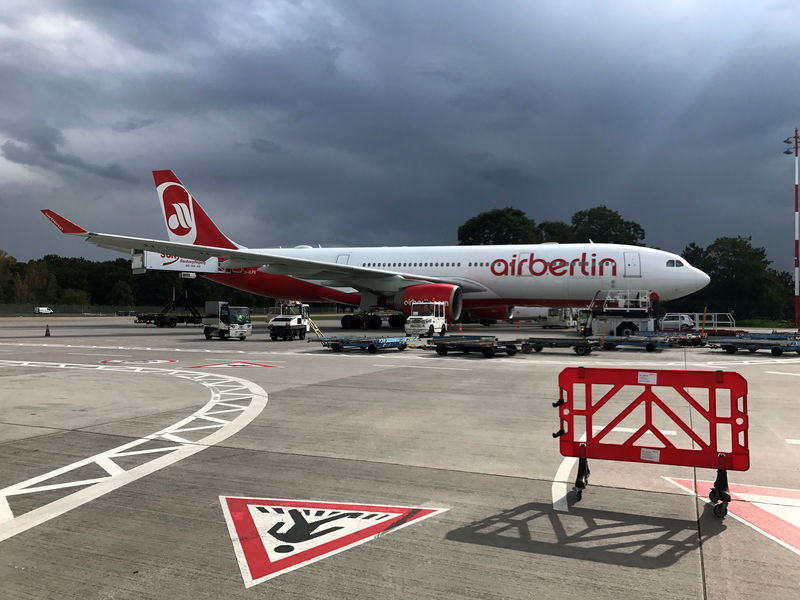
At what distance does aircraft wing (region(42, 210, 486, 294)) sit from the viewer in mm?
27359

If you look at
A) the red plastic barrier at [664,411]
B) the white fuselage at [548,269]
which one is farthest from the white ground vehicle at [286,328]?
the red plastic barrier at [664,411]

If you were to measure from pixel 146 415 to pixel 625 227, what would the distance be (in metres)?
98.9

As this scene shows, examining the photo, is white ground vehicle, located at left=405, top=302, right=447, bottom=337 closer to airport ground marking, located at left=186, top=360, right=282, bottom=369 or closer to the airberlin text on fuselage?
the airberlin text on fuselage

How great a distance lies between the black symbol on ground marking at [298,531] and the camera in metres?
4.07

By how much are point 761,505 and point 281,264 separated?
1080 inches

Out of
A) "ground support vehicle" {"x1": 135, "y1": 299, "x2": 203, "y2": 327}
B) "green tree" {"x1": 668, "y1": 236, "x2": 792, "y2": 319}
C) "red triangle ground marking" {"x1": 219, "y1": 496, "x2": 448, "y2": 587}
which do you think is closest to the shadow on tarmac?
"red triangle ground marking" {"x1": 219, "y1": 496, "x2": 448, "y2": 587}

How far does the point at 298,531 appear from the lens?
14.0ft

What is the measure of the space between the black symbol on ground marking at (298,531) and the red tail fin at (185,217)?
112 feet

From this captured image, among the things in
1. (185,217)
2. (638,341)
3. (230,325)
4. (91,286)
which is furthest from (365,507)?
(91,286)

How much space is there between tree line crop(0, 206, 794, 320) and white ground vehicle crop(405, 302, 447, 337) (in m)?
49.4

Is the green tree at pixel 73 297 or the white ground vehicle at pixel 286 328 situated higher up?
the green tree at pixel 73 297

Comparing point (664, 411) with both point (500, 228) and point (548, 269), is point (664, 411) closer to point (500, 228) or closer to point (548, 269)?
point (548, 269)

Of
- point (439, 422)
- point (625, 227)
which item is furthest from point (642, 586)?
point (625, 227)

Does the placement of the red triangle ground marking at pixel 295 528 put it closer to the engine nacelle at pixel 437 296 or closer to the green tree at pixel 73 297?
the engine nacelle at pixel 437 296
